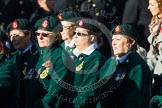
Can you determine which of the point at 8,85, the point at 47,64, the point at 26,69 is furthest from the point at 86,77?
the point at 26,69

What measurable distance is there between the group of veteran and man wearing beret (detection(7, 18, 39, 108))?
14 millimetres

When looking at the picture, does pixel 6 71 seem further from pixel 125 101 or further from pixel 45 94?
pixel 125 101

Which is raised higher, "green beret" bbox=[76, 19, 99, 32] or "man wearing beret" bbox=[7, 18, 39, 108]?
"green beret" bbox=[76, 19, 99, 32]

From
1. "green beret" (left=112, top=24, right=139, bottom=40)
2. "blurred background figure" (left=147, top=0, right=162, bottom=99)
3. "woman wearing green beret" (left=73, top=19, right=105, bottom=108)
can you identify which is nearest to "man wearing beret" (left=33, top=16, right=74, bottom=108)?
"woman wearing green beret" (left=73, top=19, right=105, bottom=108)

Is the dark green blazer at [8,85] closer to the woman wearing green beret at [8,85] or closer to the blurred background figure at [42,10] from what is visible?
the woman wearing green beret at [8,85]

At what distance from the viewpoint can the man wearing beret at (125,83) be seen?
774 centimetres

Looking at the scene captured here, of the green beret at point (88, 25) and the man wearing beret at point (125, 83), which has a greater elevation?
the green beret at point (88, 25)

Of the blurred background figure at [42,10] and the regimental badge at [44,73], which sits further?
the blurred background figure at [42,10]

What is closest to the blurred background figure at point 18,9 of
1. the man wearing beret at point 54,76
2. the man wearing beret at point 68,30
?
the man wearing beret at point 68,30

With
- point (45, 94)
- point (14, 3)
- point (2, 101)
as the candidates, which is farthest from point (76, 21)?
point (14, 3)

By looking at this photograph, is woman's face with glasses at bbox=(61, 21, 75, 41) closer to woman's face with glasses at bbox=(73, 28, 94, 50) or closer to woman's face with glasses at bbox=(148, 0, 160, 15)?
woman's face with glasses at bbox=(73, 28, 94, 50)

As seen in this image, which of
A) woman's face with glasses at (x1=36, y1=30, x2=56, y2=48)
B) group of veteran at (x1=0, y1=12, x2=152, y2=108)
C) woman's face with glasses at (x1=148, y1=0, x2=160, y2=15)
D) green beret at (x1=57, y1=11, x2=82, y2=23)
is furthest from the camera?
woman's face with glasses at (x1=148, y1=0, x2=160, y2=15)

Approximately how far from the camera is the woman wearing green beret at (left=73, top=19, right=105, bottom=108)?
7.71m

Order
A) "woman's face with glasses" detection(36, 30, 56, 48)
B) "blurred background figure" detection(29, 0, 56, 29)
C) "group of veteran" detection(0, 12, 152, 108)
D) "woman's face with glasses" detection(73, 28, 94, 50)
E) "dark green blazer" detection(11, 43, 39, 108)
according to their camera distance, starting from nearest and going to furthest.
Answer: "group of veteran" detection(0, 12, 152, 108) → "woman's face with glasses" detection(73, 28, 94, 50) → "dark green blazer" detection(11, 43, 39, 108) → "woman's face with glasses" detection(36, 30, 56, 48) → "blurred background figure" detection(29, 0, 56, 29)
